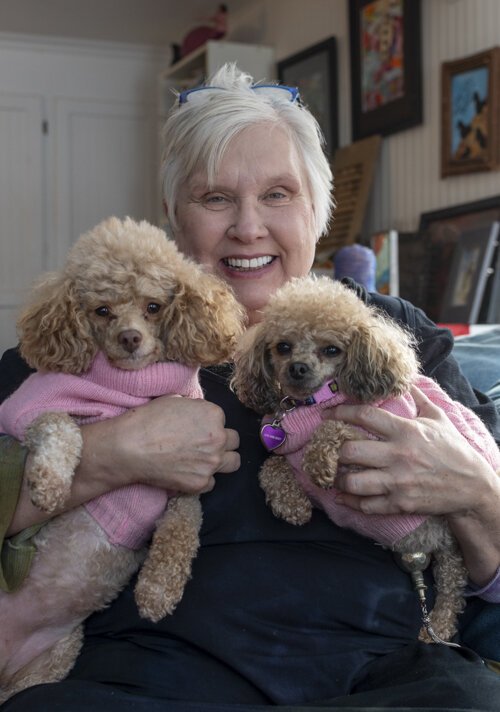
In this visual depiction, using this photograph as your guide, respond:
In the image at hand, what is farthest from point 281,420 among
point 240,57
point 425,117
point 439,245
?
point 240,57

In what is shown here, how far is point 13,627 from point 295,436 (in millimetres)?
547

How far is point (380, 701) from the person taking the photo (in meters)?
1.17

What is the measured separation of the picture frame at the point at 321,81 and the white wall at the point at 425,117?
0.14ft

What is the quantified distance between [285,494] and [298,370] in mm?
202

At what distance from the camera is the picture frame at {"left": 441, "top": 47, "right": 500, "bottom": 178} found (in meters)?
3.37

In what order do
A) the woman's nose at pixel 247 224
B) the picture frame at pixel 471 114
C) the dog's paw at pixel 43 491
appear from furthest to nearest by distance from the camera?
the picture frame at pixel 471 114, the woman's nose at pixel 247 224, the dog's paw at pixel 43 491

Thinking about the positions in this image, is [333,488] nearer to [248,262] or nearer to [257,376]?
[257,376]

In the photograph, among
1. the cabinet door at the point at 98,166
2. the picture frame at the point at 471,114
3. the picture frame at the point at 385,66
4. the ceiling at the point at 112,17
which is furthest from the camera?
A: the cabinet door at the point at 98,166

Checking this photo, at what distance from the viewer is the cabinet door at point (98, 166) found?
21.2ft

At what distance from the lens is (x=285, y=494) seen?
1.35 metres

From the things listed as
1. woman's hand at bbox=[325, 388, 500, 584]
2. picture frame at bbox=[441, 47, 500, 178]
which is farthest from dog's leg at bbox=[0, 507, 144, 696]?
picture frame at bbox=[441, 47, 500, 178]

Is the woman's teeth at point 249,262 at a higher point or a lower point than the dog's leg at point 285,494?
higher

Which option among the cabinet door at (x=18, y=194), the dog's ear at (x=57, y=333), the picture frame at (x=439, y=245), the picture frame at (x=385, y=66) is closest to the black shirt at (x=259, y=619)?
the dog's ear at (x=57, y=333)

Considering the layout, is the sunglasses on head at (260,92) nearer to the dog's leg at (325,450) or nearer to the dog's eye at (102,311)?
the dog's eye at (102,311)
